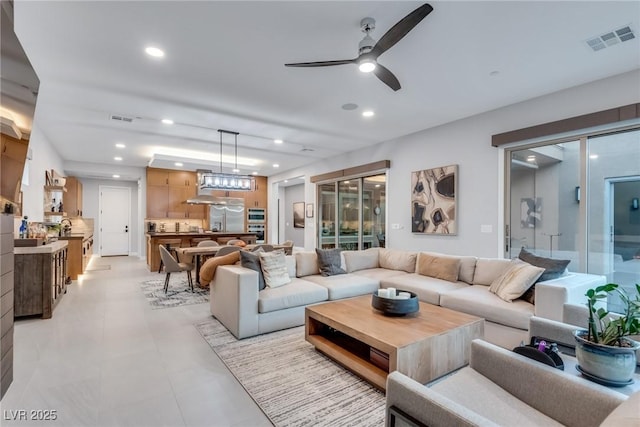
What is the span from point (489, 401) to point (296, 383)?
1417 mm

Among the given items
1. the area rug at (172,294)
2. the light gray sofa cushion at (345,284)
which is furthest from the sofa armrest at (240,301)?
the area rug at (172,294)

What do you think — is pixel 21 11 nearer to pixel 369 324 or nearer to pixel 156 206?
pixel 369 324

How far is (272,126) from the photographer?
5.16 meters

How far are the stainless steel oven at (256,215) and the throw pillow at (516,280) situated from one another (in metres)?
8.03

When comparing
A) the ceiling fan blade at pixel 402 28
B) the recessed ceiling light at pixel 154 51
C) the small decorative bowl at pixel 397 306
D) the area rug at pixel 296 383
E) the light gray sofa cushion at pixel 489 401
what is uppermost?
the recessed ceiling light at pixel 154 51

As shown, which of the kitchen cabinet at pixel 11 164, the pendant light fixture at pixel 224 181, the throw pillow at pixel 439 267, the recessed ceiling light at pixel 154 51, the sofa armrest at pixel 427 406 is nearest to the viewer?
the sofa armrest at pixel 427 406

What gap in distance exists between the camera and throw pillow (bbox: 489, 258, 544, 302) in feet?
10.0

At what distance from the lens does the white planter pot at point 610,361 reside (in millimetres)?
1327

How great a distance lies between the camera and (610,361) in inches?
52.9

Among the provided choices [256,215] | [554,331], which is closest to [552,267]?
[554,331]

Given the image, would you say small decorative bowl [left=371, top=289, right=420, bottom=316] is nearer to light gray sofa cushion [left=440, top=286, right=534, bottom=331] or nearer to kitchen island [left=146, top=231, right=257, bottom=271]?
light gray sofa cushion [left=440, top=286, right=534, bottom=331]

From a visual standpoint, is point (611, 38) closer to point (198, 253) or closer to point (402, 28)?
point (402, 28)

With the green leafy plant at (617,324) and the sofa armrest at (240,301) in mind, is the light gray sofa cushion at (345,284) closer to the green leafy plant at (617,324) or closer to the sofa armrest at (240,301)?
the sofa armrest at (240,301)

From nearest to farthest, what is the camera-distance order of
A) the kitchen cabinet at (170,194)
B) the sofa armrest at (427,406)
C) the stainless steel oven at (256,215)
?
the sofa armrest at (427,406), the kitchen cabinet at (170,194), the stainless steel oven at (256,215)
